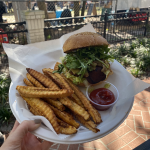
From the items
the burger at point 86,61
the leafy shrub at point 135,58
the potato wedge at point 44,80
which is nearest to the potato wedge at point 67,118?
the potato wedge at point 44,80

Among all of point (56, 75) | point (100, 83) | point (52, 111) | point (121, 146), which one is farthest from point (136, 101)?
point (52, 111)

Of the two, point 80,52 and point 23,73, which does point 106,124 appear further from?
point 23,73

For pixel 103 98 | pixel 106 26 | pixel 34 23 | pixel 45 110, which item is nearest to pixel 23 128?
pixel 45 110

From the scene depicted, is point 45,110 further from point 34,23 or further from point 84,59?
point 34,23

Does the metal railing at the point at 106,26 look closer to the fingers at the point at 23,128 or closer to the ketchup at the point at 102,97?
the ketchup at the point at 102,97

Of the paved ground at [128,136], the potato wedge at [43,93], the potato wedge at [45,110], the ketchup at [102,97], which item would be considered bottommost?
the paved ground at [128,136]

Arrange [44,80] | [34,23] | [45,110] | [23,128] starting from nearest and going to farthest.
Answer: [23,128] → [45,110] → [44,80] → [34,23]
